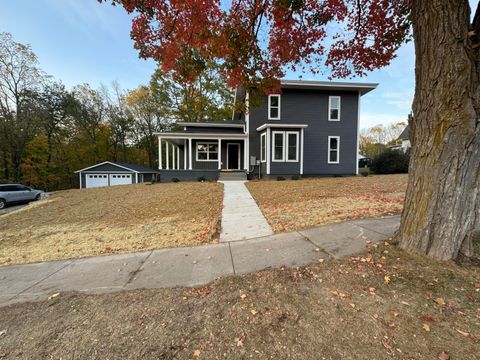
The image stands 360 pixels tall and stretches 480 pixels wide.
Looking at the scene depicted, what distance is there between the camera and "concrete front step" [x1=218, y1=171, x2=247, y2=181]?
15430 millimetres

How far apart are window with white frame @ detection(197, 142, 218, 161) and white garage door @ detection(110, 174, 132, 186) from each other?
29.8 feet

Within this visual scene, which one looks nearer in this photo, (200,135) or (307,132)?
(200,135)

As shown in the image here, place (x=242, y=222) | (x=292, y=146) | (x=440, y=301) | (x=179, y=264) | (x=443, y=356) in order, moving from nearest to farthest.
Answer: (x=443, y=356), (x=440, y=301), (x=179, y=264), (x=242, y=222), (x=292, y=146)

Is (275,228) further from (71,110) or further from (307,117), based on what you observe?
(71,110)

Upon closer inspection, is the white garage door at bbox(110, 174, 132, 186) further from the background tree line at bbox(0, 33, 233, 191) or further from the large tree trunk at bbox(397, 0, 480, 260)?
the large tree trunk at bbox(397, 0, 480, 260)

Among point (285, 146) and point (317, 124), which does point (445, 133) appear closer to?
point (285, 146)

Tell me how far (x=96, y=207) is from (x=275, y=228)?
23.2 ft

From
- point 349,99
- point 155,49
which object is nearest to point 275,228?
point 155,49

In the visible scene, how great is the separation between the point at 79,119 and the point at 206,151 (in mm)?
20933

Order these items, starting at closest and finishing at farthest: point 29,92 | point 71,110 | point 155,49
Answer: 1. point 155,49
2. point 29,92
3. point 71,110

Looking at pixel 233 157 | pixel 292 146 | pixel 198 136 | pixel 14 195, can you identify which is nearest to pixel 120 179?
pixel 14 195

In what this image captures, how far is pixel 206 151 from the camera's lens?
17.6 m

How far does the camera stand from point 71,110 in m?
26.5

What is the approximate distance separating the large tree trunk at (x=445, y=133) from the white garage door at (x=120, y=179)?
2320cm
